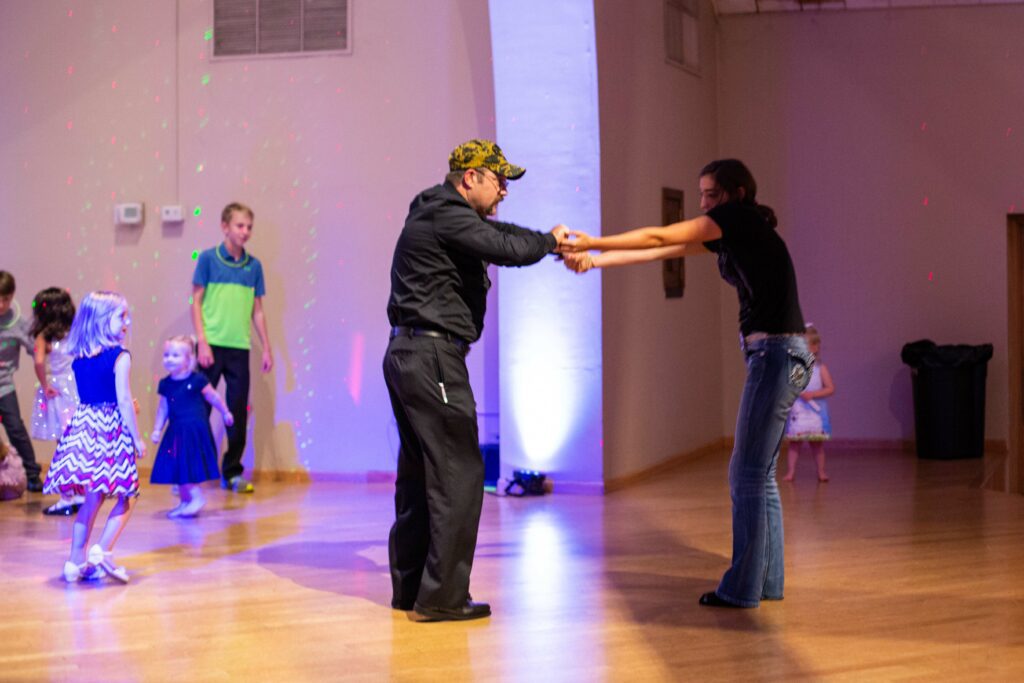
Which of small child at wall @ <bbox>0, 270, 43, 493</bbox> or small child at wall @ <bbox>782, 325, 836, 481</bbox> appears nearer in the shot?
small child at wall @ <bbox>0, 270, 43, 493</bbox>

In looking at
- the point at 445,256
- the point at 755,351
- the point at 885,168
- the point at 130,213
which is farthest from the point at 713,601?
the point at 885,168

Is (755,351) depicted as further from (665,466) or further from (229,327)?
(665,466)

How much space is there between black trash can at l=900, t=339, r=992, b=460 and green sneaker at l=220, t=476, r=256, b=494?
15.6 ft

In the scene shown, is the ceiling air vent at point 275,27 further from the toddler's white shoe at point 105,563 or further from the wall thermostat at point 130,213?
the toddler's white shoe at point 105,563

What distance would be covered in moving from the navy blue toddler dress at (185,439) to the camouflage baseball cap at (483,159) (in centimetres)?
278

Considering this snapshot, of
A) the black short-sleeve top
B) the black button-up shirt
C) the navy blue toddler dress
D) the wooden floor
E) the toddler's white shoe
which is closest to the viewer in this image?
the wooden floor

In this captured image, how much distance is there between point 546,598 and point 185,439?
266 cm

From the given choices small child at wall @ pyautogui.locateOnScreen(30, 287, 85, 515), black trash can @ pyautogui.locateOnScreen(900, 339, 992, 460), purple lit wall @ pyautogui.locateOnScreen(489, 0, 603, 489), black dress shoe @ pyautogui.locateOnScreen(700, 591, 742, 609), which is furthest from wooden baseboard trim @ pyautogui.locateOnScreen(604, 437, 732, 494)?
small child at wall @ pyautogui.locateOnScreen(30, 287, 85, 515)

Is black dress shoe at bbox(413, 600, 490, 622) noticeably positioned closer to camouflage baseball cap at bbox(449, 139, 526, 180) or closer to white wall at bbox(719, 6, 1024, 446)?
camouflage baseball cap at bbox(449, 139, 526, 180)

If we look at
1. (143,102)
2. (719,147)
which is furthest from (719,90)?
(143,102)

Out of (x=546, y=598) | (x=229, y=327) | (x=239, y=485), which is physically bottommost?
(x=546, y=598)

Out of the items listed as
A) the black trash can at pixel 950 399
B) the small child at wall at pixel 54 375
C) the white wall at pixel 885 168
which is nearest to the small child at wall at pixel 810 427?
the black trash can at pixel 950 399

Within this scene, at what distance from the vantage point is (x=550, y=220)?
732 cm

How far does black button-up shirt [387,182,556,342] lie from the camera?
428 cm
